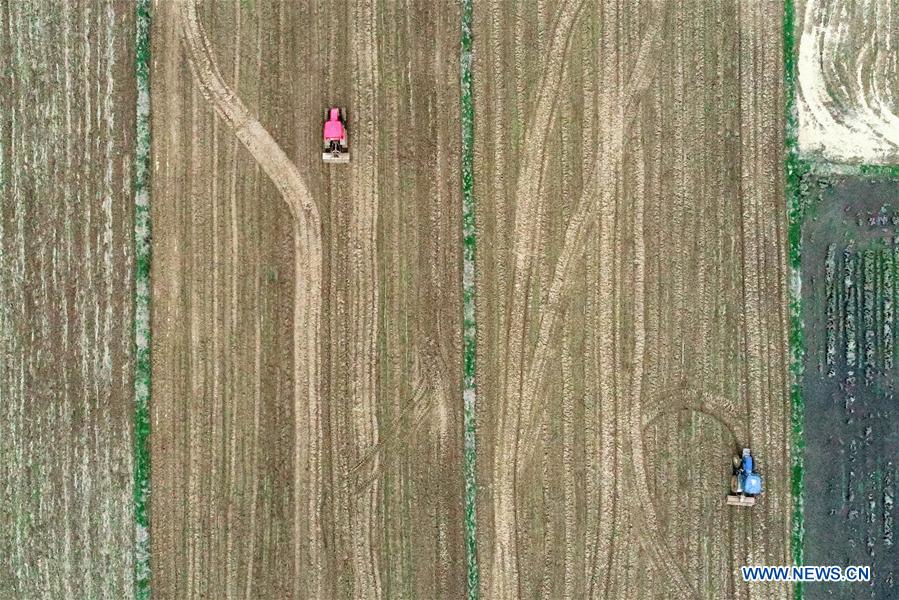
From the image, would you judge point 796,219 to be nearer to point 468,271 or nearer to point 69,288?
point 468,271

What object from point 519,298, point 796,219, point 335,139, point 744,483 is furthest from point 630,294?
point 335,139

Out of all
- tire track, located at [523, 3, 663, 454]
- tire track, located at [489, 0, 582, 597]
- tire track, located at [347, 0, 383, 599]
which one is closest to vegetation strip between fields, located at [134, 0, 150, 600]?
tire track, located at [347, 0, 383, 599]

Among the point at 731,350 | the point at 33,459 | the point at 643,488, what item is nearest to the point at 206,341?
the point at 33,459

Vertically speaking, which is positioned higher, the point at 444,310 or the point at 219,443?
the point at 444,310

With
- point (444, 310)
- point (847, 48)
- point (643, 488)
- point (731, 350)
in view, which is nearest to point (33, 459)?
point (444, 310)

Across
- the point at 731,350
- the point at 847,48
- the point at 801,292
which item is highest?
the point at 847,48

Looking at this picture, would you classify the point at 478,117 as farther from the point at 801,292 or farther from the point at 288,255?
the point at 801,292

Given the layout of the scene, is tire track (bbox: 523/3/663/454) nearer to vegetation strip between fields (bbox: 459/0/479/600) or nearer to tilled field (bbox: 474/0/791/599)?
tilled field (bbox: 474/0/791/599)
